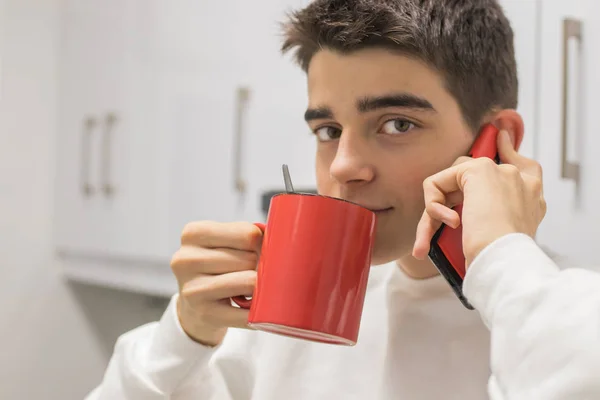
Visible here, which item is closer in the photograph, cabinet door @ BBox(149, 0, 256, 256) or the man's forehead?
the man's forehead

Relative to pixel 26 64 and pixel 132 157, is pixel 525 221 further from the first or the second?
pixel 26 64

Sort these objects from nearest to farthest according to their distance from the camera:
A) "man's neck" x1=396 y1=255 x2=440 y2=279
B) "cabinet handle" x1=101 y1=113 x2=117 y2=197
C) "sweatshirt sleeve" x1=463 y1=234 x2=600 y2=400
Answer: "sweatshirt sleeve" x1=463 y1=234 x2=600 y2=400 → "man's neck" x1=396 y1=255 x2=440 y2=279 → "cabinet handle" x1=101 y1=113 x2=117 y2=197

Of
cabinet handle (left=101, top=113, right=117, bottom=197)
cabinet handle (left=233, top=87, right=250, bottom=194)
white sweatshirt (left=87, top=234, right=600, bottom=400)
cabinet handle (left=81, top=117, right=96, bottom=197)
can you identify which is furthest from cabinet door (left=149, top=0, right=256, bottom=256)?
white sweatshirt (left=87, top=234, right=600, bottom=400)

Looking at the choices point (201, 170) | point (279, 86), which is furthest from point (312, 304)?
point (201, 170)

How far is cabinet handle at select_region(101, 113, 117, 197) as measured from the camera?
1.62 meters

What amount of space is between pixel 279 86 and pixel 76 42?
3.11 ft

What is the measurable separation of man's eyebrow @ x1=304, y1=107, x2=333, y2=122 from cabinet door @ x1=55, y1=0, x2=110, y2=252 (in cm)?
115

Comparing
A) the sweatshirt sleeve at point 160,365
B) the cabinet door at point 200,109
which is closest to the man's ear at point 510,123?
the sweatshirt sleeve at point 160,365

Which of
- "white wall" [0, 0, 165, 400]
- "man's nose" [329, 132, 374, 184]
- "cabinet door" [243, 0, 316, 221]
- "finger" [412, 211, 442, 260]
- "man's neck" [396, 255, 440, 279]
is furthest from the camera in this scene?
"white wall" [0, 0, 165, 400]

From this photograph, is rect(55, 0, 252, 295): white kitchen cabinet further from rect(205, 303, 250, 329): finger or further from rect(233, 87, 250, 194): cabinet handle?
rect(205, 303, 250, 329): finger

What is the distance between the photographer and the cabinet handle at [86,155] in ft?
5.61

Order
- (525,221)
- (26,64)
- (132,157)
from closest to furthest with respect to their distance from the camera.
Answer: (525,221) → (132,157) → (26,64)

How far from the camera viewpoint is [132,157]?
1.54 m

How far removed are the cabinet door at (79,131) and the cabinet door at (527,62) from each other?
4.03 feet
